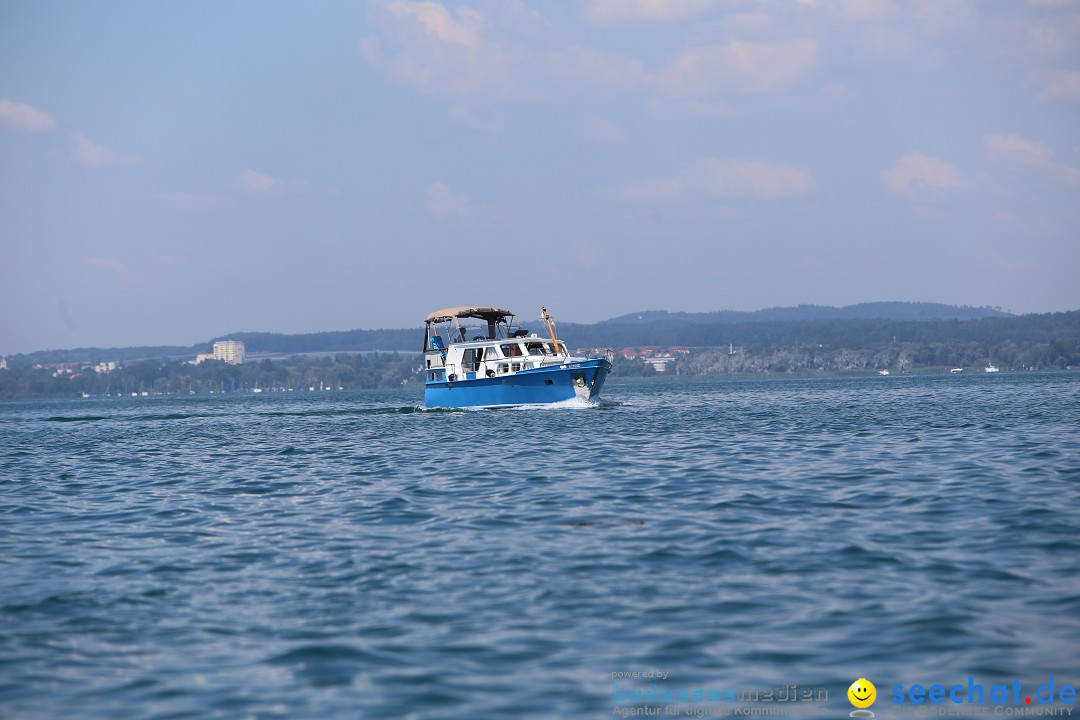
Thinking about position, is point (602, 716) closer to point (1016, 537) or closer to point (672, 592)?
point (672, 592)

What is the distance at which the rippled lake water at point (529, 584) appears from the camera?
944cm

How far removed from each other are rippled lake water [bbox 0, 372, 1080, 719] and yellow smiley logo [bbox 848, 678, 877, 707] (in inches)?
4.3

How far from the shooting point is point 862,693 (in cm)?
882

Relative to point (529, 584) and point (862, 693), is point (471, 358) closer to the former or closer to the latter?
point (529, 584)

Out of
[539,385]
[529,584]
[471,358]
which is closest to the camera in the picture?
[529,584]

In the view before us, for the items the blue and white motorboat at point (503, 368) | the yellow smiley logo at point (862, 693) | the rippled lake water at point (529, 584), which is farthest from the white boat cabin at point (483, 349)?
the yellow smiley logo at point (862, 693)

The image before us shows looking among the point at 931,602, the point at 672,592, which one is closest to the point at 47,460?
the point at 672,592

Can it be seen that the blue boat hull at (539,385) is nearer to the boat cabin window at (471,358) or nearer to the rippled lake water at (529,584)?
the boat cabin window at (471,358)

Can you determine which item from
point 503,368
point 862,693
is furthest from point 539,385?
point 862,693

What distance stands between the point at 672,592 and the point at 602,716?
387cm

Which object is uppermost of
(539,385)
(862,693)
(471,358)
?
(471,358)

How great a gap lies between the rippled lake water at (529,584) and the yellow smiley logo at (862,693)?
11cm

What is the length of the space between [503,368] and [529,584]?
48.2 m

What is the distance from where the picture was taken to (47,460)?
127ft
